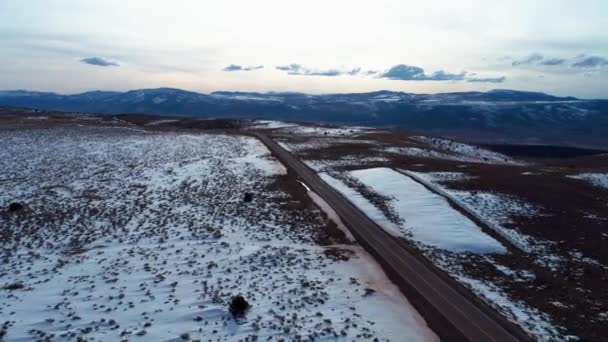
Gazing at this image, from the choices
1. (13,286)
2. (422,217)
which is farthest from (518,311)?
(13,286)

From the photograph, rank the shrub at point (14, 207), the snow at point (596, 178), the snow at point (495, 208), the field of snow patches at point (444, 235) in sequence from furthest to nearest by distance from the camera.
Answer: the snow at point (596, 178) → the shrub at point (14, 207) → the snow at point (495, 208) → the field of snow patches at point (444, 235)

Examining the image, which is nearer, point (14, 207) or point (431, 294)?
point (431, 294)

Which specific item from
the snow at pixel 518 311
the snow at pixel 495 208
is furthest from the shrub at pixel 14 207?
the snow at pixel 495 208

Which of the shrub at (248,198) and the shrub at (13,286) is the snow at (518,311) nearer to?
the shrub at (248,198)

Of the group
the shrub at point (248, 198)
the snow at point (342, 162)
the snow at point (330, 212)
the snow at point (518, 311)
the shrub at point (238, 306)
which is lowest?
the snow at point (518, 311)

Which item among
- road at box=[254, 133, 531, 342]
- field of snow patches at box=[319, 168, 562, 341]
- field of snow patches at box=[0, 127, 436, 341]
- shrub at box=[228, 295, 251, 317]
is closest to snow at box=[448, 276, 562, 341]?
field of snow patches at box=[319, 168, 562, 341]

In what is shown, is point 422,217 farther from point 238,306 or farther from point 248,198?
point 238,306

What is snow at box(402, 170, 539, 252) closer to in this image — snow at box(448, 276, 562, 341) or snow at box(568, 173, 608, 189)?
snow at box(448, 276, 562, 341)
